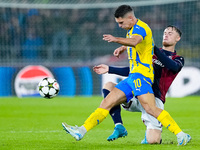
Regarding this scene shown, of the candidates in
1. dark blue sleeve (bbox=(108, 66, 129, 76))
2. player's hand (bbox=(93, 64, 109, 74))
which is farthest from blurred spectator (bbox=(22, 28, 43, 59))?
player's hand (bbox=(93, 64, 109, 74))

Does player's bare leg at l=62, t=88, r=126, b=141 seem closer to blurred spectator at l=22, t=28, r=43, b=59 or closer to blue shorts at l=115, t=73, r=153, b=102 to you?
blue shorts at l=115, t=73, r=153, b=102

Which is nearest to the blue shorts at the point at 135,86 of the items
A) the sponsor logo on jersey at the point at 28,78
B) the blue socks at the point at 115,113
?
the blue socks at the point at 115,113

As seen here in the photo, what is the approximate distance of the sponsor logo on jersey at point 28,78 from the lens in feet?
54.2

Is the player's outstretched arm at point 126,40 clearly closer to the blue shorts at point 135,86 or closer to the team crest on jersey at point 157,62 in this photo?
the blue shorts at point 135,86

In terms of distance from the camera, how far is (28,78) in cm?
1652

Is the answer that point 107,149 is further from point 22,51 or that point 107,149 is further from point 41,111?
point 22,51

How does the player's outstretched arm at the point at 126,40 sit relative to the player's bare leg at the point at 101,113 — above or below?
above

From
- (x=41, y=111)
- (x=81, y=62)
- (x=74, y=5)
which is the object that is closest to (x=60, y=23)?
(x=74, y=5)

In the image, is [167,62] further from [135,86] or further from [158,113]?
[158,113]

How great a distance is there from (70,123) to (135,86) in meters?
3.34

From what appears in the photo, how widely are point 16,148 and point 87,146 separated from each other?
858 millimetres

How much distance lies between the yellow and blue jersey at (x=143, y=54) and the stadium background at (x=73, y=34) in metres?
10.4

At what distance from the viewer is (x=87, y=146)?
19.3ft

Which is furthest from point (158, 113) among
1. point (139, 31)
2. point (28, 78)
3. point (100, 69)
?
point (28, 78)
